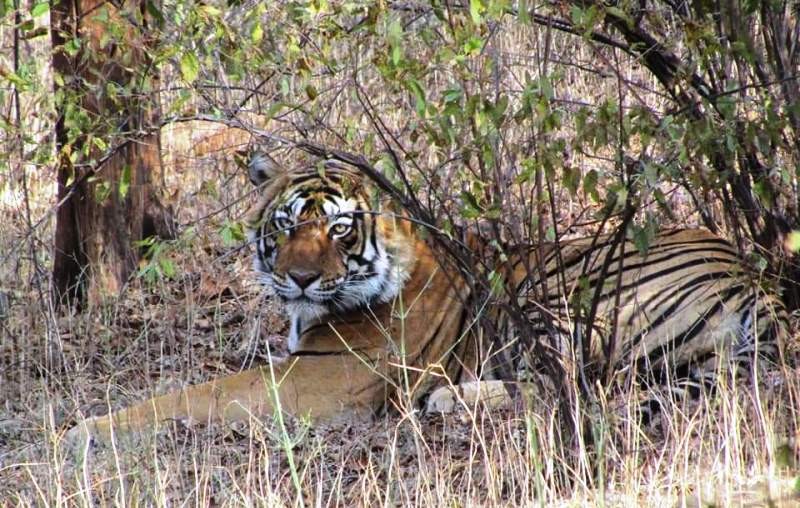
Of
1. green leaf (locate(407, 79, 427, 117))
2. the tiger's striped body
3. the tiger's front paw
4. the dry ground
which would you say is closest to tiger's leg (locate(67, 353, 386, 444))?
the dry ground

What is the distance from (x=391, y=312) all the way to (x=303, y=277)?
416 mm

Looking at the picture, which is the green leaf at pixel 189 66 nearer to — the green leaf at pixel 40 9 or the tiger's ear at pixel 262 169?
the green leaf at pixel 40 9

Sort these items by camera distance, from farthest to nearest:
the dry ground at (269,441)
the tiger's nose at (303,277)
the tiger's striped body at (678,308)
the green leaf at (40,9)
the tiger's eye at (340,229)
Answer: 1. the tiger's eye at (340,229)
2. the tiger's nose at (303,277)
3. the tiger's striped body at (678,308)
4. the green leaf at (40,9)
5. the dry ground at (269,441)

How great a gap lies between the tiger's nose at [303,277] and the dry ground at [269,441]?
0.54 m

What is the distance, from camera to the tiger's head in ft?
19.0

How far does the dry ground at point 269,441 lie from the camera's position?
155 inches

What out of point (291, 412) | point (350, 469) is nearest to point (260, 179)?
point (291, 412)

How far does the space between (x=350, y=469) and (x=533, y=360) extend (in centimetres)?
84

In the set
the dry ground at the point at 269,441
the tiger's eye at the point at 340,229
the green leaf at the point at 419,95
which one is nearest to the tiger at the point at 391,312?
the tiger's eye at the point at 340,229

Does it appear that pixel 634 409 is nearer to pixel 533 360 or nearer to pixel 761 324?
pixel 533 360

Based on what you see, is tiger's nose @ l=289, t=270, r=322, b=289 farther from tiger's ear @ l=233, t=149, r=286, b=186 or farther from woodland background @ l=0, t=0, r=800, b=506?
woodland background @ l=0, t=0, r=800, b=506

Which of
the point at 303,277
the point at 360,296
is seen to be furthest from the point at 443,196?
the point at 360,296

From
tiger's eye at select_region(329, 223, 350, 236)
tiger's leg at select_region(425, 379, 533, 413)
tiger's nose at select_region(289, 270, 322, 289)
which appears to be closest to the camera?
tiger's leg at select_region(425, 379, 533, 413)

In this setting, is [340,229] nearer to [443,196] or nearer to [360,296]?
[360,296]
